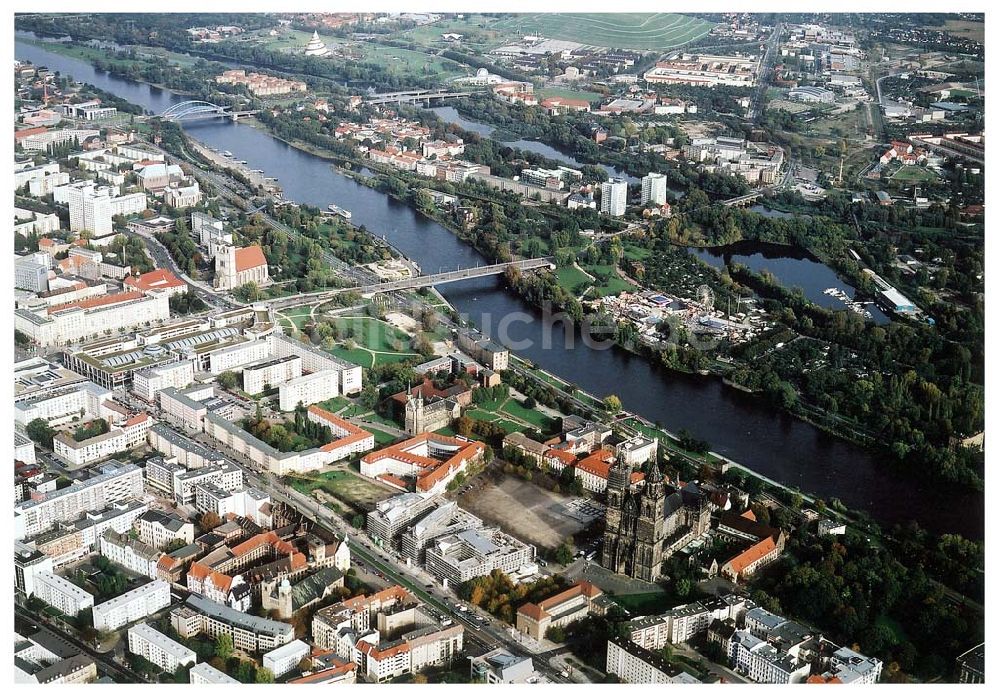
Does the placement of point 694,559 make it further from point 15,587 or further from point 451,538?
point 15,587

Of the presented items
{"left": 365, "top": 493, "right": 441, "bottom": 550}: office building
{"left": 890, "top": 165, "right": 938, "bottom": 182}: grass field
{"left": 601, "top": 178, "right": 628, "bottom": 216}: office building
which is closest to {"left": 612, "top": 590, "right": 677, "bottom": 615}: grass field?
{"left": 365, "top": 493, "right": 441, "bottom": 550}: office building

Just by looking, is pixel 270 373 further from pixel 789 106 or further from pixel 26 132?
pixel 789 106

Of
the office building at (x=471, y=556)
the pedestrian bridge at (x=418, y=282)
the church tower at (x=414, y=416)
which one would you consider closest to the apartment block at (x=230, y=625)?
the office building at (x=471, y=556)

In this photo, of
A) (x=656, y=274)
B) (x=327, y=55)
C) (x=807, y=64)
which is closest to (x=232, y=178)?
(x=327, y=55)

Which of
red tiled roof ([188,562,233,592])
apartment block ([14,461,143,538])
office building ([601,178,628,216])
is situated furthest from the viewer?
office building ([601,178,628,216])

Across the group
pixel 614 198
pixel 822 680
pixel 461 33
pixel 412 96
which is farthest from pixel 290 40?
pixel 822 680

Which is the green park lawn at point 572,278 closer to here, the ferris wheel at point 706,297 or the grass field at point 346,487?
the ferris wheel at point 706,297

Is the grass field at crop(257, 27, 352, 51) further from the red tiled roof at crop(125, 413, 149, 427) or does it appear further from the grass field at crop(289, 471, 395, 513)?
the grass field at crop(289, 471, 395, 513)
